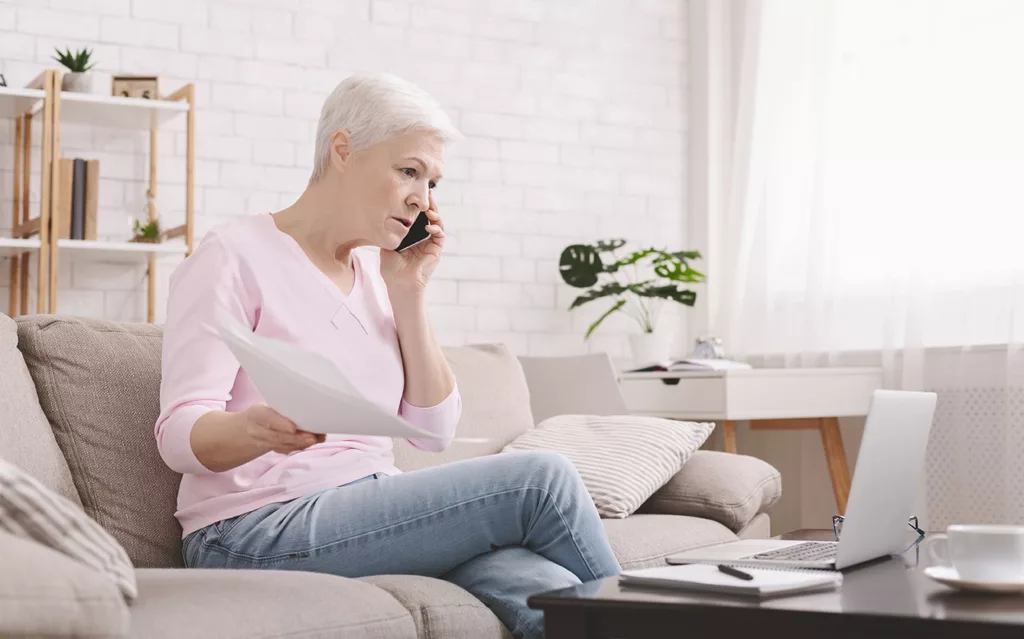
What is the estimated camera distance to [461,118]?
409 centimetres

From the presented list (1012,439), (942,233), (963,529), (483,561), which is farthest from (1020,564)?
(942,233)

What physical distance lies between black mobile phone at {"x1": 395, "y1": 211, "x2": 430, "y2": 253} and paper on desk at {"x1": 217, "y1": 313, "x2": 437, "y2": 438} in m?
0.77

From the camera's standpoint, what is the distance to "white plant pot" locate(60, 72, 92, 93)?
3316 mm

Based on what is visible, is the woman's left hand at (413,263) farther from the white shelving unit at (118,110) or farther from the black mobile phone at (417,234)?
the white shelving unit at (118,110)

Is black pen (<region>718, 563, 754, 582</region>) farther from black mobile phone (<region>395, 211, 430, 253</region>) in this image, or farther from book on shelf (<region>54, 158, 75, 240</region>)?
book on shelf (<region>54, 158, 75, 240</region>)

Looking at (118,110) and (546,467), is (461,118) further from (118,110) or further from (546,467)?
(546,467)

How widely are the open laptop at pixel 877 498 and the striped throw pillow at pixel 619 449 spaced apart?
2.56 feet

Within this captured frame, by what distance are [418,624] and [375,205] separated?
2.23ft

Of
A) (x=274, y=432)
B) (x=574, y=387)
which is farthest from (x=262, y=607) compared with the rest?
(x=574, y=387)

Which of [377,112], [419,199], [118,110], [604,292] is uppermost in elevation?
[118,110]

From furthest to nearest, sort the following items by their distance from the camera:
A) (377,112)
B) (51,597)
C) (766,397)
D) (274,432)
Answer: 1. (766,397)
2. (377,112)
3. (274,432)
4. (51,597)

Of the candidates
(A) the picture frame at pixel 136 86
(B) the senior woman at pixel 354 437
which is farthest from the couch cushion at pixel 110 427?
(A) the picture frame at pixel 136 86

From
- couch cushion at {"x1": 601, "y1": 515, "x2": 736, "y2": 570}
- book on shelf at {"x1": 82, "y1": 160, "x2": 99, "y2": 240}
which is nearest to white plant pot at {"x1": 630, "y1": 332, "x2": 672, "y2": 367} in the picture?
couch cushion at {"x1": 601, "y1": 515, "x2": 736, "y2": 570}

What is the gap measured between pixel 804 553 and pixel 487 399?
3.87 feet
